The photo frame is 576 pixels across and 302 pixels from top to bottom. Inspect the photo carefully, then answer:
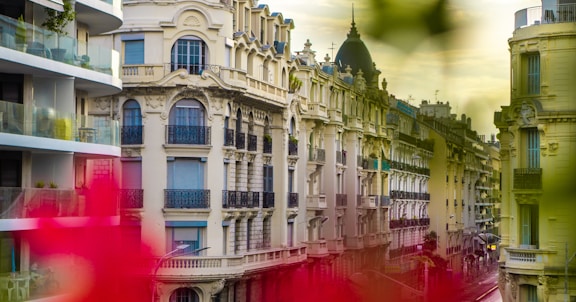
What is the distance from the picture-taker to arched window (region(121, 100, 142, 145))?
2000 inches

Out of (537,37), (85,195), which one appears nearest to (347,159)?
(537,37)

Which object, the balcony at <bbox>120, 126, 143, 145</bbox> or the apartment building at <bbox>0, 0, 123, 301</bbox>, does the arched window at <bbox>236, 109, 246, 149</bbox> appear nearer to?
the balcony at <bbox>120, 126, 143, 145</bbox>

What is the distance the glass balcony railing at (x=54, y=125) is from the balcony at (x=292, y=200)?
81.2 ft

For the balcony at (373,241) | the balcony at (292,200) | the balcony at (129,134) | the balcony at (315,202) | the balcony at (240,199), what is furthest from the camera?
the balcony at (315,202)

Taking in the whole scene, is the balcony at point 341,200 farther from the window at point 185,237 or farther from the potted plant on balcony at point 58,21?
the potted plant on balcony at point 58,21

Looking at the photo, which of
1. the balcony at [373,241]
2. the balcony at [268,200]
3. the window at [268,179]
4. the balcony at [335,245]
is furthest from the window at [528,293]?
the balcony at [373,241]

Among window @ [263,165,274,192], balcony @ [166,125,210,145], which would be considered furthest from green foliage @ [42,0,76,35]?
window @ [263,165,274,192]

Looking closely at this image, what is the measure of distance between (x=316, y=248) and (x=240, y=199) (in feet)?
49.9

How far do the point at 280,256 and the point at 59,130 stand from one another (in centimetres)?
2844

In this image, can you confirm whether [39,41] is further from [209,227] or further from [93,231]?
[209,227]

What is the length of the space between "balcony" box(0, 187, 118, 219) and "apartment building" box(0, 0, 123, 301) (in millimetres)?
29

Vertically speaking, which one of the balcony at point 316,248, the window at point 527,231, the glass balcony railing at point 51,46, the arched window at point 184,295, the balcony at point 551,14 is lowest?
the arched window at point 184,295

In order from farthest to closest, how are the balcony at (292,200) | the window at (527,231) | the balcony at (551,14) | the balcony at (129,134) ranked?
the balcony at (292,200)
the balcony at (129,134)
the window at (527,231)
the balcony at (551,14)

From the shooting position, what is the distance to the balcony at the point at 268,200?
2322 inches
